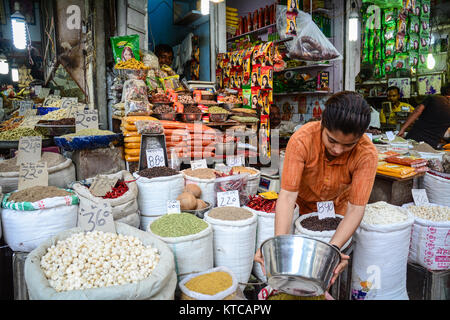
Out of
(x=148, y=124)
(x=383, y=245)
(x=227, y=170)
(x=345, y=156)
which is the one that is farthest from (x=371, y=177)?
(x=148, y=124)

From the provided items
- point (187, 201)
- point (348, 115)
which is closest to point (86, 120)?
point (187, 201)

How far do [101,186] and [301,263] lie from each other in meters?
1.26

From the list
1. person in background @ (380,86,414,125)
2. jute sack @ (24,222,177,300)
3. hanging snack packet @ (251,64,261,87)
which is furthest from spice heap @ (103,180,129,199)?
person in background @ (380,86,414,125)

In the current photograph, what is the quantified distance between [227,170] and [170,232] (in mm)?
1111

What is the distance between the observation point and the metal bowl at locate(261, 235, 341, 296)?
1106mm

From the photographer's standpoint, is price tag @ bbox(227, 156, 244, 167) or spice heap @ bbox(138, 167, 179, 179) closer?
spice heap @ bbox(138, 167, 179, 179)

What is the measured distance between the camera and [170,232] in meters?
1.59

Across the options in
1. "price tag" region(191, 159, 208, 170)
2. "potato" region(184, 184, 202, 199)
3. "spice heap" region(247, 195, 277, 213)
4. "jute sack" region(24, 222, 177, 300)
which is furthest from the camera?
"price tag" region(191, 159, 208, 170)

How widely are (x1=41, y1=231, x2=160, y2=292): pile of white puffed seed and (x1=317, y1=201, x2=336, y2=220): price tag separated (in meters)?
0.89

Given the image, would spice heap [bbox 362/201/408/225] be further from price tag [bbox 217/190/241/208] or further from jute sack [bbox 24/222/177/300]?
jute sack [bbox 24/222/177/300]

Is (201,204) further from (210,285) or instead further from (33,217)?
(33,217)

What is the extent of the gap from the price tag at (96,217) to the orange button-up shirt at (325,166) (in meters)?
0.86
